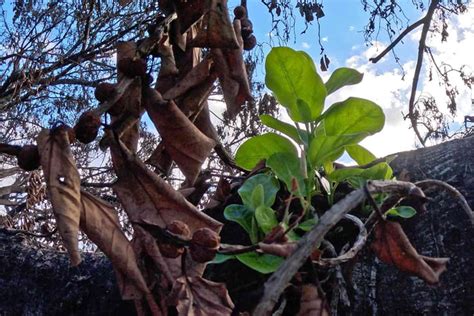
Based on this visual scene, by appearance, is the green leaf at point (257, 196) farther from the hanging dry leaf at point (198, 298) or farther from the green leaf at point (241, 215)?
the hanging dry leaf at point (198, 298)

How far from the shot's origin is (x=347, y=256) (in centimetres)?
57

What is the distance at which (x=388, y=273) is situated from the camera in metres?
0.70

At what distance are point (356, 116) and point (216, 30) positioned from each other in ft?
0.67

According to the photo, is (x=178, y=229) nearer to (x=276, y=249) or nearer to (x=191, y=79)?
(x=276, y=249)

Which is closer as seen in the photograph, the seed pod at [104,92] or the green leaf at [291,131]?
the seed pod at [104,92]

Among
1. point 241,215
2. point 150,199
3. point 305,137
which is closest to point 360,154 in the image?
point 305,137

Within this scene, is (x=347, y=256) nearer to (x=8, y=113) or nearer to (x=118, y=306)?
(x=118, y=306)

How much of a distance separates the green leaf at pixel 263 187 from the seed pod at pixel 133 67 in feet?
0.75

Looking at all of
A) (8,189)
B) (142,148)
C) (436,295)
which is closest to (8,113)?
(8,189)

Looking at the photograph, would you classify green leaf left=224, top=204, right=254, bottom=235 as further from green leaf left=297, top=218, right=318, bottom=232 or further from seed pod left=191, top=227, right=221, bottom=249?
seed pod left=191, top=227, right=221, bottom=249

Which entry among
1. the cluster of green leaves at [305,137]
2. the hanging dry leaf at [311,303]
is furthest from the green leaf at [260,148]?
the hanging dry leaf at [311,303]

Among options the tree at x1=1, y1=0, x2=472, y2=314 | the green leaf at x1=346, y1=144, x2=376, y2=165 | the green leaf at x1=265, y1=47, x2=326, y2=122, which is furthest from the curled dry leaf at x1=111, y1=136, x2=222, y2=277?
the green leaf at x1=346, y1=144, x2=376, y2=165

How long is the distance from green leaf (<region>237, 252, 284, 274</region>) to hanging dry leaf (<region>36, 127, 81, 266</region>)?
0.24 metres

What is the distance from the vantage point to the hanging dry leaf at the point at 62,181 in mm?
430
